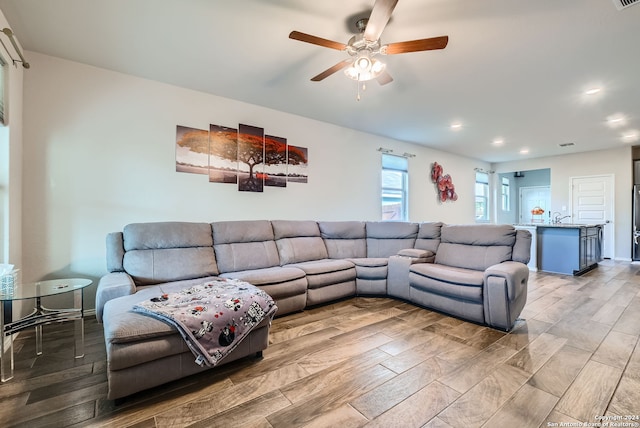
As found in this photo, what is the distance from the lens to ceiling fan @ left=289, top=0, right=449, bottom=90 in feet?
6.00

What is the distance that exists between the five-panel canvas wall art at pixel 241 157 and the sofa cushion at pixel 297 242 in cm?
70

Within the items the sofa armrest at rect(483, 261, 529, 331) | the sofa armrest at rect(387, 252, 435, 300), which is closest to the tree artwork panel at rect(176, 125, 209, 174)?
the sofa armrest at rect(387, 252, 435, 300)

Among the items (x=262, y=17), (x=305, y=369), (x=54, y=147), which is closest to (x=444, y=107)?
(x=262, y=17)

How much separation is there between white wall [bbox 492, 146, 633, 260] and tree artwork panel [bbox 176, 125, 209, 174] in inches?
330

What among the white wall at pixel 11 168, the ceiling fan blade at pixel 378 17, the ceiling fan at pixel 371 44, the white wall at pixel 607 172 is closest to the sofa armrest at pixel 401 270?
the ceiling fan at pixel 371 44

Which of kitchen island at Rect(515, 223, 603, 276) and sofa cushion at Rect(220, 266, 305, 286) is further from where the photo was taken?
kitchen island at Rect(515, 223, 603, 276)

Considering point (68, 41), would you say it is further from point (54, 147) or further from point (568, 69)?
point (568, 69)

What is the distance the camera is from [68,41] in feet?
8.30

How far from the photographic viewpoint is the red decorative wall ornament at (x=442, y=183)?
21.8 feet

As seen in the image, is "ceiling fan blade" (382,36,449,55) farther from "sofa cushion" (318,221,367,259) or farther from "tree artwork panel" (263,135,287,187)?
"sofa cushion" (318,221,367,259)

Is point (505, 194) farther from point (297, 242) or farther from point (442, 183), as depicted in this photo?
point (297, 242)

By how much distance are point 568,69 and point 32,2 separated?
4776 millimetres

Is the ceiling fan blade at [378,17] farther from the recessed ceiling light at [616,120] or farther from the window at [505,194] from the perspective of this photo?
the window at [505,194]

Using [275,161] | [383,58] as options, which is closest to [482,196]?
[275,161]
